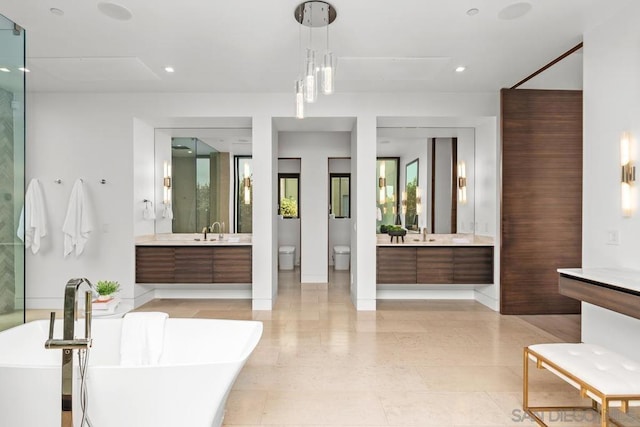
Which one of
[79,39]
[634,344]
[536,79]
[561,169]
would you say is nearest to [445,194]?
[561,169]

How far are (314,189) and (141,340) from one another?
4607 mm

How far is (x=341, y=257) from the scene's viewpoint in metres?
7.92

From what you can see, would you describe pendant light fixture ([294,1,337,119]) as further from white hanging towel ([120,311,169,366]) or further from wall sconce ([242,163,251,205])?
wall sconce ([242,163,251,205])

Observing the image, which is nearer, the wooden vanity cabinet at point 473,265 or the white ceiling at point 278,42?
the white ceiling at point 278,42

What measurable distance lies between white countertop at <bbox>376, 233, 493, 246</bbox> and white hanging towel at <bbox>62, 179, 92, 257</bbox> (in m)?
3.70

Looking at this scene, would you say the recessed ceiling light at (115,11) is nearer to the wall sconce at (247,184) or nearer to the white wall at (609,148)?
the wall sconce at (247,184)

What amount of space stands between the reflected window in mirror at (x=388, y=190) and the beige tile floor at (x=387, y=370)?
1280 millimetres

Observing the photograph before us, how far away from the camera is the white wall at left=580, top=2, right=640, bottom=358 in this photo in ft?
8.87

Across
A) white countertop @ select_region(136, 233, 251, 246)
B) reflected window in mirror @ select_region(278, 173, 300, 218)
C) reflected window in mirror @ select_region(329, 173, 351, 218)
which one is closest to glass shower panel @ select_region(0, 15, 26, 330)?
white countertop @ select_region(136, 233, 251, 246)

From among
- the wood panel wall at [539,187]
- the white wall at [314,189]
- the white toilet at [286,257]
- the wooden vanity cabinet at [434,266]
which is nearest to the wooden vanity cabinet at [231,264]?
the white wall at [314,189]

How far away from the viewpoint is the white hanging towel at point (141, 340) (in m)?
2.54

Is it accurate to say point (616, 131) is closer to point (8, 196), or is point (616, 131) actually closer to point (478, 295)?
point (478, 295)

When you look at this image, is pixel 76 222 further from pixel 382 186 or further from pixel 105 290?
pixel 382 186

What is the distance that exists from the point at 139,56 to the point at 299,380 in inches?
132
